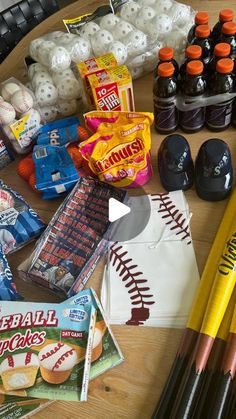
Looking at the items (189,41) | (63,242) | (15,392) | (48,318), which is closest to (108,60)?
(189,41)

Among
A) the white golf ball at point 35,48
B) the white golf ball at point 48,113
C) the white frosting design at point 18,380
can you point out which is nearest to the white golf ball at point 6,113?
the white golf ball at point 48,113

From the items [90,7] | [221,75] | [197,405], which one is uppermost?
[90,7]

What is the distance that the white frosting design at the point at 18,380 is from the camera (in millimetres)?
648

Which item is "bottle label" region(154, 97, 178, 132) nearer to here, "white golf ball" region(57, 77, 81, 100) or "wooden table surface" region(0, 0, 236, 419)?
"wooden table surface" region(0, 0, 236, 419)

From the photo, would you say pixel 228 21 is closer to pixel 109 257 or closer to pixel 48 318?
pixel 109 257

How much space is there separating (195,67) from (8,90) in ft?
1.40

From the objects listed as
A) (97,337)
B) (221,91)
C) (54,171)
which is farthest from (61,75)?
(97,337)

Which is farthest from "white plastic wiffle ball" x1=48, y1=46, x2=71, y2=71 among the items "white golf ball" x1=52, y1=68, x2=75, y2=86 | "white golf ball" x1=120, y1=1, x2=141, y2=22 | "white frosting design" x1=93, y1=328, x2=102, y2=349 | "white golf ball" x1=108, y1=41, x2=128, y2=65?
"white frosting design" x1=93, y1=328, x2=102, y2=349

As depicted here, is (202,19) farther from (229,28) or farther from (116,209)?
(116,209)

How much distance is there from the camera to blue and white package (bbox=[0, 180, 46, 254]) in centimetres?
84

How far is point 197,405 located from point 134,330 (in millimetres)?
155

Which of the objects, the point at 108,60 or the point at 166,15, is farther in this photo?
the point at 166,15

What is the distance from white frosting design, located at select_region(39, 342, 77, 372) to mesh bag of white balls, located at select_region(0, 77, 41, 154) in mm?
499

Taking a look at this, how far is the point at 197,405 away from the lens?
621mm
